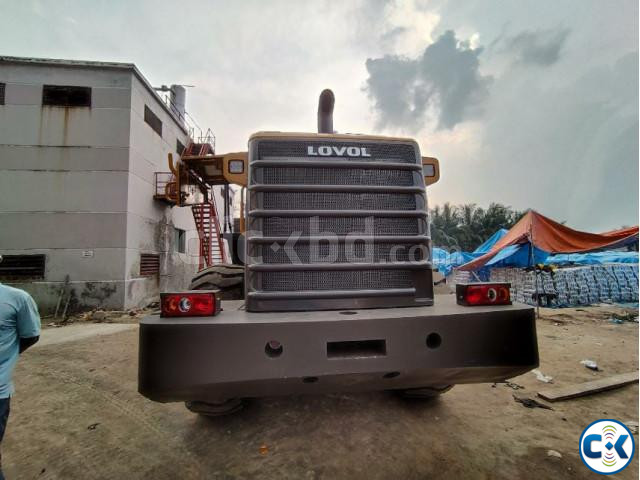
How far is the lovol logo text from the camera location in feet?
8.98

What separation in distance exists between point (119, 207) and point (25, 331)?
9.28 m

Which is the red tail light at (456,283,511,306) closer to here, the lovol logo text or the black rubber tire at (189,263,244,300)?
the lovol logo text

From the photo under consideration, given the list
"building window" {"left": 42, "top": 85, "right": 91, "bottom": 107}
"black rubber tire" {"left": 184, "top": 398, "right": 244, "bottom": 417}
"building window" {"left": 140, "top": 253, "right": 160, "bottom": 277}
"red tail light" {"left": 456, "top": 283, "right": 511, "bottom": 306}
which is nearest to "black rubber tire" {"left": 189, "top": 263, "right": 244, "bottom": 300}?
"black rubber tire" {"left": 184, "top": 398, "right": 244, "bottom": 417}

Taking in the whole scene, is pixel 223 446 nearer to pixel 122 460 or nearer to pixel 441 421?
pixel 122 460

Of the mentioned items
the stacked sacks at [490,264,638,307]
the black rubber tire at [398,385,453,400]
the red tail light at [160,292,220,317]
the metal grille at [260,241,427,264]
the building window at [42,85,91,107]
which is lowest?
the black rubber tire at [398,385,453,400]

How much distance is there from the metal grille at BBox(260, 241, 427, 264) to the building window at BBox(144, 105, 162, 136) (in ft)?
39.6

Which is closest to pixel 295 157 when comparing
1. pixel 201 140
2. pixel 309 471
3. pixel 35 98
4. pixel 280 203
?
pixel 280 203

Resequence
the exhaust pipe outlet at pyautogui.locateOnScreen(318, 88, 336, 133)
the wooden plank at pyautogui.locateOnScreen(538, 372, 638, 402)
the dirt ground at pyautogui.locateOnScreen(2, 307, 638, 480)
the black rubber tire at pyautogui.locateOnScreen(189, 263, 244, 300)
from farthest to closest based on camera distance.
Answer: the wooden plank at pyautogui.locateOnScreen(538, 372, 638, 402) → the black rubber tire at pyautogui.locateOnScreen(189, 263, 244, 300) → the exhaust pipe outlet at pyautogui.locateOnScreen(318, 88, 336, 133) → the dirt ground at pyautogui.locateOnScreen(2, 307, 638, 480)

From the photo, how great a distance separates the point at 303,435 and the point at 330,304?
134 cm

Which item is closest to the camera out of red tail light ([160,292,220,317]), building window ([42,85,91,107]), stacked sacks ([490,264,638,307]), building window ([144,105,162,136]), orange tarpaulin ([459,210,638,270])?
red tail light ([160,292,220,317])

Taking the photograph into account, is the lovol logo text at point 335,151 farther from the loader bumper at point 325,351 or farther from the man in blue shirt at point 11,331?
the man in blue shirt at point 11,331

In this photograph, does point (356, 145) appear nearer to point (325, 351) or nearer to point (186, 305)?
point (325, 351)

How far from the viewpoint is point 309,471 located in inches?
95.9

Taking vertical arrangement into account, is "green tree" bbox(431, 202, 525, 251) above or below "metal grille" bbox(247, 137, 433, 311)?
above
